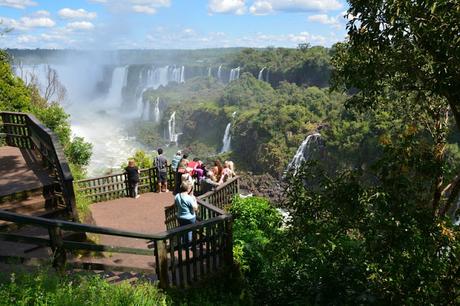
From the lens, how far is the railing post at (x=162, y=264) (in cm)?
557

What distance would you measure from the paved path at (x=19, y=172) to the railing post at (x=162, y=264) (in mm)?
3422

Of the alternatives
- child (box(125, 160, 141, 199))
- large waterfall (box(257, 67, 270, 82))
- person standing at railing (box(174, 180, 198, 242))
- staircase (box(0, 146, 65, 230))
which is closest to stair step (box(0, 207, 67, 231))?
staircase (box(0, 146, 65, 230))

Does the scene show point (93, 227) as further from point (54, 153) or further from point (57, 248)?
point (54, 153)

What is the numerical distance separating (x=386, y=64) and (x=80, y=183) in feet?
32.9

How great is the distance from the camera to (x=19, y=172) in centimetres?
882

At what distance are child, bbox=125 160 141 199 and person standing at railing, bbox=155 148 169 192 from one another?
67 cm

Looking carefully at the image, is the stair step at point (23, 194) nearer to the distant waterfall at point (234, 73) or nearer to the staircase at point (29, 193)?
the staircase at point (29, 193)

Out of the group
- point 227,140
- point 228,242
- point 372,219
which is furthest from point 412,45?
A: point 227,140

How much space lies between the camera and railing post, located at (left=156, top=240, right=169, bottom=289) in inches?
219

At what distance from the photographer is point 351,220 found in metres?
5.22

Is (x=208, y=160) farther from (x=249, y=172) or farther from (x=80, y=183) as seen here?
(x=80, y=183)

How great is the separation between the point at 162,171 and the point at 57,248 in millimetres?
8144

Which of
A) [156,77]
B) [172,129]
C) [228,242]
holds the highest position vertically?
[228,242]

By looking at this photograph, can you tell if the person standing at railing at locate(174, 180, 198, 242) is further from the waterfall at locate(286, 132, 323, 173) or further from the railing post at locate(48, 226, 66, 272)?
the waterfall at locate(286, 132, 323, 173)
